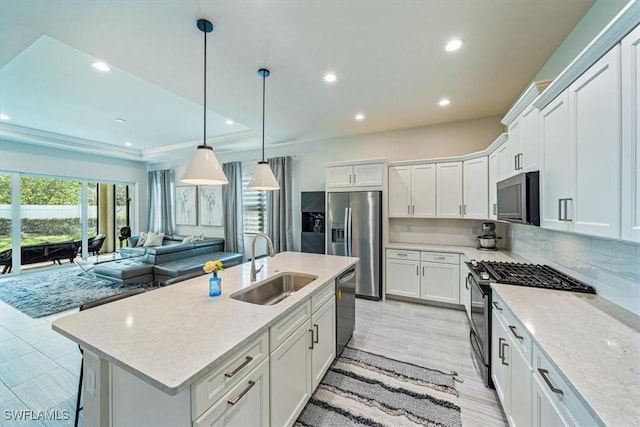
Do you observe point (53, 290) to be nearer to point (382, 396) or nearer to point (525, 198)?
point (382, 396)

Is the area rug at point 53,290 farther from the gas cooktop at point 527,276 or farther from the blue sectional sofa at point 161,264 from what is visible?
the gas cooktop at point 527,276

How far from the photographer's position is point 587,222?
53.6 inches

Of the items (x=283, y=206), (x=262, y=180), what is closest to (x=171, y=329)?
(x=262, y=180)

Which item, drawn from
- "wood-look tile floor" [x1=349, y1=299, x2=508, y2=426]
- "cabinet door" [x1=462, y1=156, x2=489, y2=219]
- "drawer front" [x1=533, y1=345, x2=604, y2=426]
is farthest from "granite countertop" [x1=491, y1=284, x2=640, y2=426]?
"cabinet door" [x1=462, y1=156, x2=489, y2=219]

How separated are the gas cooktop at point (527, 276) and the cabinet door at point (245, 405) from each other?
1833mm

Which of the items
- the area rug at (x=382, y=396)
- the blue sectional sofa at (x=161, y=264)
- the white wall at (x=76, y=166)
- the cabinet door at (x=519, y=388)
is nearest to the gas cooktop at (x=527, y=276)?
the cabinet door at (x=519, y=388)

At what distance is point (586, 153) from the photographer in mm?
1364

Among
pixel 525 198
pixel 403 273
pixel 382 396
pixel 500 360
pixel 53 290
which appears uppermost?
pixel 525 198

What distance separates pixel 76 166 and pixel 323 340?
25.2ft

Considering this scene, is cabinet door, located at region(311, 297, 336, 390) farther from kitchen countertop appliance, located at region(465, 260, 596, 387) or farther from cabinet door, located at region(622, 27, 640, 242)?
cabinet door, located at region(622, 27, 640, 242)

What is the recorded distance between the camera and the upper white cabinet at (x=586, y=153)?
1176mm

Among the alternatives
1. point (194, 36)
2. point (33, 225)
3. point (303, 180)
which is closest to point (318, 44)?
point (194, 36)

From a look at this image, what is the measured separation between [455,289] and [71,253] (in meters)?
8.37

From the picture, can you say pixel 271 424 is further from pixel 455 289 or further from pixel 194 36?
pixel 455 289
